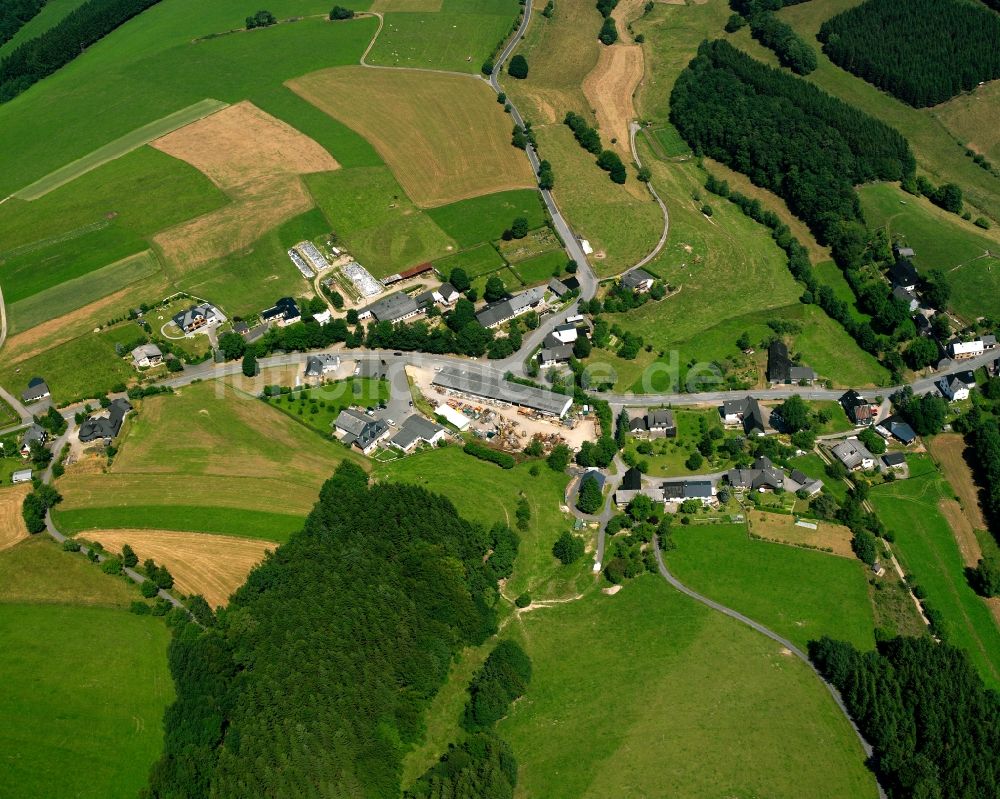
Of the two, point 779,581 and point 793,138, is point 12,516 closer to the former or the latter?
point 779,581

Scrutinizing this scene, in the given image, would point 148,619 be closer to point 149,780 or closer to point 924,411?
point 149,780

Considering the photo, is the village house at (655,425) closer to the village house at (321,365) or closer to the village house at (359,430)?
the village house at (359,430)

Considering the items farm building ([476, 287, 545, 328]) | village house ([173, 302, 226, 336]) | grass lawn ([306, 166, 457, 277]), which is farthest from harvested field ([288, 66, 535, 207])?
village house ([173, 302, 226, 336])

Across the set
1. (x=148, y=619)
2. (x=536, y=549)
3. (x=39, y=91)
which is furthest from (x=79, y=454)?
(x=39, y=91)

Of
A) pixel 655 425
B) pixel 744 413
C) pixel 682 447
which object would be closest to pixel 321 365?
pixel 655 425

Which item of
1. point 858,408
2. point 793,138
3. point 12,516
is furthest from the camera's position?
point 793,138

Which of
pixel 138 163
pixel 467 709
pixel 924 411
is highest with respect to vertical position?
pixel 138 163

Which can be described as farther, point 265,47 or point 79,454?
point 265,47

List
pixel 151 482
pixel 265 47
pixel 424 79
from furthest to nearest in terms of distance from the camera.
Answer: pixel 265 47 → pixel 424 79 → pixel 151 482
